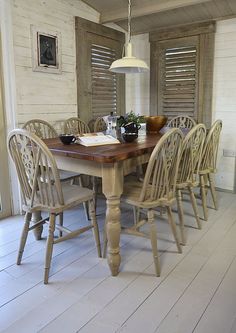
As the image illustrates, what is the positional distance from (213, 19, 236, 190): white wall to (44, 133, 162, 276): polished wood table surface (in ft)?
6.85

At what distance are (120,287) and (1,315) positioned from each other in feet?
2.28

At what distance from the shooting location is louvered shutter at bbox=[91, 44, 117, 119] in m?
3.77

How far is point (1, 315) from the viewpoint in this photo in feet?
5.30

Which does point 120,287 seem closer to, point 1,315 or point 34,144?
point 1,315

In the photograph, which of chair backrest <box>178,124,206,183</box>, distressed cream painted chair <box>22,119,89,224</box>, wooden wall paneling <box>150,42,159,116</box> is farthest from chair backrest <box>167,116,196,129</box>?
distressed cream painted chair <box>22,119,89,224</box>

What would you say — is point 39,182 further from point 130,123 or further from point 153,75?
point 153,75

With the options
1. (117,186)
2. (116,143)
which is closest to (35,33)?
(116,143)

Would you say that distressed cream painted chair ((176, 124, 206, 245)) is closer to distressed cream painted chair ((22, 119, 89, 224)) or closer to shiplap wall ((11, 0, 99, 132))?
distressed cream painted chair ((22, 119, 89, 224))

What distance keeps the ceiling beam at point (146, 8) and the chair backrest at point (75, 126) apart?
1.43 metres

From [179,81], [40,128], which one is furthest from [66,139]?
[179,81]

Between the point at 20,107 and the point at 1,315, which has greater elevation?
the point at 20,107

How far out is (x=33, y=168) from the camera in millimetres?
1860

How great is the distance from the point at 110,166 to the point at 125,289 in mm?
767

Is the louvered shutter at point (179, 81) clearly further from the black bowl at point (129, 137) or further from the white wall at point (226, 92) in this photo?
the black bowl at point (129, 137)
